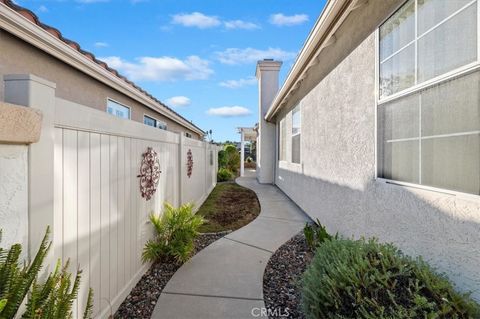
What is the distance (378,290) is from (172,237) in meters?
3.21

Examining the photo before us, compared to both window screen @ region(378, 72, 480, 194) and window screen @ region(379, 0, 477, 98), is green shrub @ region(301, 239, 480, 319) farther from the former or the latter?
window screen @ region(379, 0, 477, 98)

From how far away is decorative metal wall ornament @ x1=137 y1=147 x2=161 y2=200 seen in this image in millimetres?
3920

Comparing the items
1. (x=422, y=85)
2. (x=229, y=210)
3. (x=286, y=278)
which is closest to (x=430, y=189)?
(x=422, y=85)

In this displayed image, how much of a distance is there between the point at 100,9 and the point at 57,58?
498 centimetres

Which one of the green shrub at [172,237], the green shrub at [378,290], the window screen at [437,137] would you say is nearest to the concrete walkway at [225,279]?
the green shrub at [172,237]

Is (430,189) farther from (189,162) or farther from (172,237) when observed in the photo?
(189,162)

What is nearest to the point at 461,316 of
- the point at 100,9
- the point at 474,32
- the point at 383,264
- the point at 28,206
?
the point at 383,264

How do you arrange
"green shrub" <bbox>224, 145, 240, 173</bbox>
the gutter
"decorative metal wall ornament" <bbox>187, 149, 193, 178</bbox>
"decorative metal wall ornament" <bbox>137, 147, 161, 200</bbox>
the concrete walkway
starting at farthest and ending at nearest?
"green shrub" <bbox>224, 145, 240, 173</bbox>, "decorative metal wall ornament" <bbox>187, 149, 193, 178</bbox>, the gutter, "decorative metal wall ornament" <bbox>137, 147, 161, 200</bbox>, the concrete walkway

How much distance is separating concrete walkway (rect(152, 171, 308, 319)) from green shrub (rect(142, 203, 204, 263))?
9.8 inches

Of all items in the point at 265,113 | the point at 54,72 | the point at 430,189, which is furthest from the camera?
the point at 265,113

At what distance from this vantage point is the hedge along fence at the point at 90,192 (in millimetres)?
1901

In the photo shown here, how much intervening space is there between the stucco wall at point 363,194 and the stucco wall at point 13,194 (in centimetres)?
325

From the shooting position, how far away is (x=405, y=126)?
3.16m

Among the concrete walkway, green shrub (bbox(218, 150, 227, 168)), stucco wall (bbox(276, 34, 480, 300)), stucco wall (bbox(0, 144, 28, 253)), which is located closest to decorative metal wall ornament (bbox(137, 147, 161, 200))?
the concrete walkway
